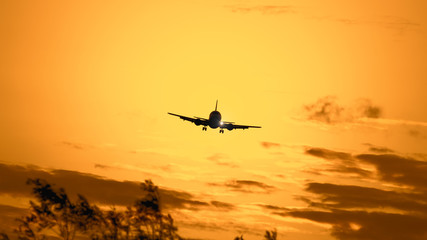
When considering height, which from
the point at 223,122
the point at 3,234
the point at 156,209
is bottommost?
the point at 3,234

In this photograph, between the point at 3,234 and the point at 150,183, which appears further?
the point at 150,183

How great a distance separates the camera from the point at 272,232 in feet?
344

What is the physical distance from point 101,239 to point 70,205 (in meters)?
13.7

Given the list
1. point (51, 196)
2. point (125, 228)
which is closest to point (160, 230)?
point (125, 228)

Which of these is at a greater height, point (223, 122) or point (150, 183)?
point (223, 122)

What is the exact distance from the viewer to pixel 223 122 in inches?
6973

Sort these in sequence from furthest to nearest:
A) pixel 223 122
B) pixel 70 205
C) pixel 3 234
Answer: pixel 223 122
pixel 70 205
pixel 3 234

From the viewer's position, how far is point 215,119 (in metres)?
178

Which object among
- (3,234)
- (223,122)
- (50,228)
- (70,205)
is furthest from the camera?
(223,122)

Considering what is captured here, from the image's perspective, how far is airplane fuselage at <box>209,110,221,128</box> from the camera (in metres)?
176

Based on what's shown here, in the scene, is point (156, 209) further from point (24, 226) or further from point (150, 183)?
point (24, 226)

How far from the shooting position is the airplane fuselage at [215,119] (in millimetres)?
175875

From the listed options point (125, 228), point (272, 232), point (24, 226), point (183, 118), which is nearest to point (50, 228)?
point (24, 226)

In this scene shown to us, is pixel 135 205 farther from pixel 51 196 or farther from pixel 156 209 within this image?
pixel 51 196
